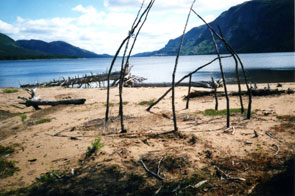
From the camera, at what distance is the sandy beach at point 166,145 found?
4.37 m

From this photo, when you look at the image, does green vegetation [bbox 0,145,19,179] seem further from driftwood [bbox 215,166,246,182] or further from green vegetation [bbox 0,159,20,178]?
driftwood [bbox 215,166,246,182]

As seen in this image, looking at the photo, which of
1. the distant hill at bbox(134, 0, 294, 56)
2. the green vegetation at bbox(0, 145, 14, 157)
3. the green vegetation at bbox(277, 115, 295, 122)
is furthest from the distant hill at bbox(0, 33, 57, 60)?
the green vegetation at bbox(277, 115, 295, 122)

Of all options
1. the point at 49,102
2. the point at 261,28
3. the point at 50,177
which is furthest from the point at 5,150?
the point at 261,28

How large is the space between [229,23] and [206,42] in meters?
26.3

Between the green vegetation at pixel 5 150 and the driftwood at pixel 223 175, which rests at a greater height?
the green vegetation at pixel 5 150

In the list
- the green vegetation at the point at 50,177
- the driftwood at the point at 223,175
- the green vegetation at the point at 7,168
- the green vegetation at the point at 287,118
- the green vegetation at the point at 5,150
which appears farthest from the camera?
the green vegetation at the point at 287,118

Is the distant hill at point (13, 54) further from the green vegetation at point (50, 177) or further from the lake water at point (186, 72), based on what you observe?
the green vegetation at point (50, 177)

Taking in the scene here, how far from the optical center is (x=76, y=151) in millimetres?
5645

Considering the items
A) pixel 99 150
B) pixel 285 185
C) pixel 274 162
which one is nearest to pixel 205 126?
pixel 274 162

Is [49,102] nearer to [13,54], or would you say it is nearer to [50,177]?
[50,177]

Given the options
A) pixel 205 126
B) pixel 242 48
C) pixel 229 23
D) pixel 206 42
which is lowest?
pixel 205 126

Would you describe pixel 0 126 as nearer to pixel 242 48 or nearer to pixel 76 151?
pixel 76 151

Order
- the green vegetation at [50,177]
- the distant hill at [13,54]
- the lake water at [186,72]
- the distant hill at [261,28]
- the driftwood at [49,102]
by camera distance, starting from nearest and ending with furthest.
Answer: the green vegetation at [50,177] < the driftwood at [49,102] < the lake water at [186,72] < the distant hill at [261,28] < the distant hill at [13,54]

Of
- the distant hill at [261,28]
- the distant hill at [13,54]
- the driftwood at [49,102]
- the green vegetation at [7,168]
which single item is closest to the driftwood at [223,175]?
the green vegetation at [7,168]
